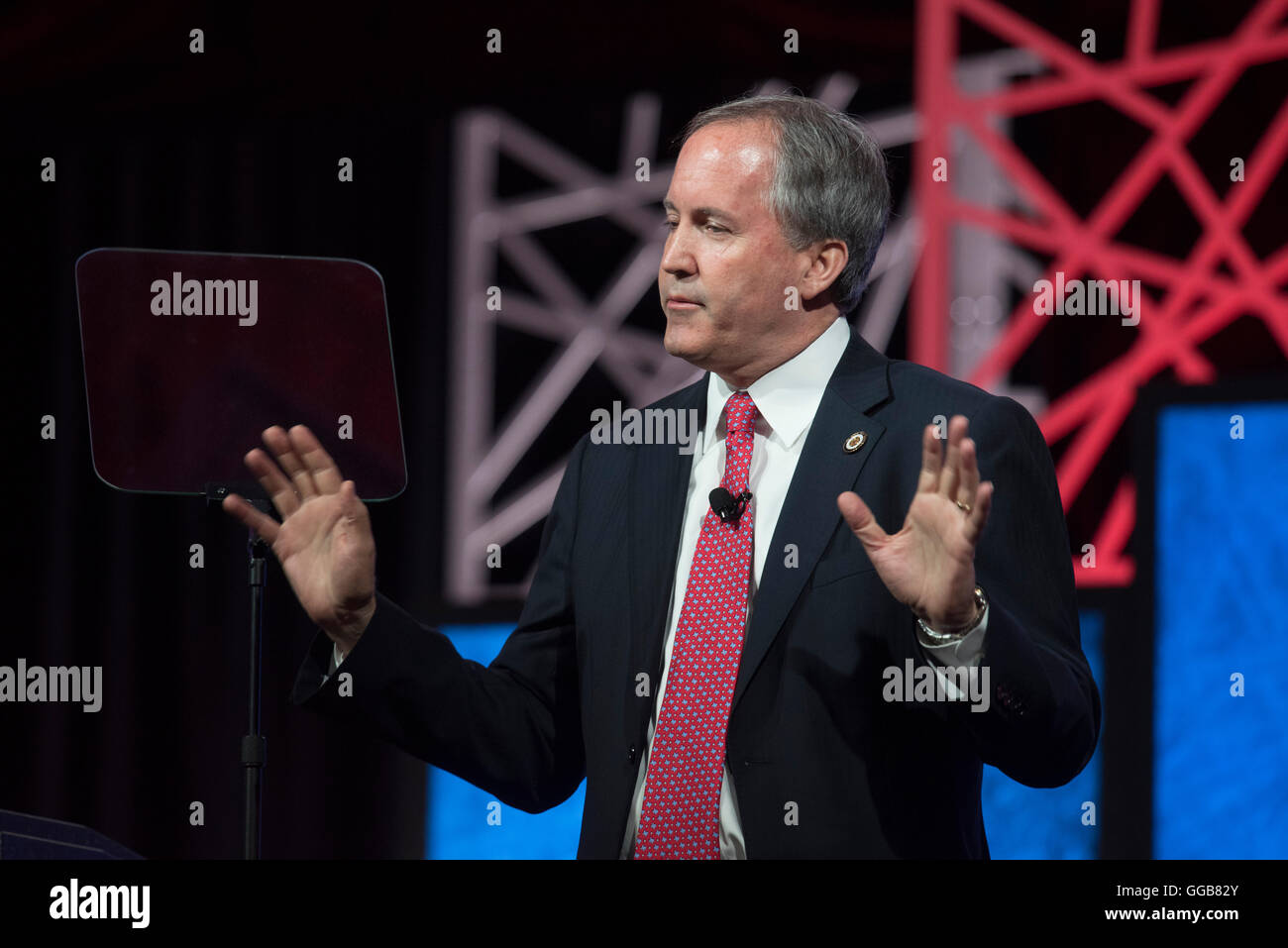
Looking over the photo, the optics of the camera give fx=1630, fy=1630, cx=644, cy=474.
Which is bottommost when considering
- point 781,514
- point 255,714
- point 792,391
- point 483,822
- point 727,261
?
point 483,822

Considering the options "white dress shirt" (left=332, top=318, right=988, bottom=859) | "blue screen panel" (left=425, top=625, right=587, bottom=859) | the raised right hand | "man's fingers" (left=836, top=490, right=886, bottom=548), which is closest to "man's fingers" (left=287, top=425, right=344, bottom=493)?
the raised right hand

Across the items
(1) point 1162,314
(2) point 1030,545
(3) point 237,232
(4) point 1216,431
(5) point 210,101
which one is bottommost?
(2) point 1030,545

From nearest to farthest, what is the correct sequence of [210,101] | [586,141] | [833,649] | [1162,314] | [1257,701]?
[833,649] < [1257,701] < [1162,314] < [210,101] < [586,141]

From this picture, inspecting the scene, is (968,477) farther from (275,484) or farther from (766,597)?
(275,484)

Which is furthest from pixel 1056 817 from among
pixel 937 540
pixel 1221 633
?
pixel 937 540

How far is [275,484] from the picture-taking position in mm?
1953

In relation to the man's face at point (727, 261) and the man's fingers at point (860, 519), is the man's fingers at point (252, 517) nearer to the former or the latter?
the man's face at point (727, 261)

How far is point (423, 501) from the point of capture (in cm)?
506

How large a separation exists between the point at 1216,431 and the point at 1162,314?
2.56 feet

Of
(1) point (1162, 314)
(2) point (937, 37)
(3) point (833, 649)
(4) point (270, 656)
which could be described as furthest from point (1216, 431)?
(4) point (270, 656)

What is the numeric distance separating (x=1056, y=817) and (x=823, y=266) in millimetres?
1703

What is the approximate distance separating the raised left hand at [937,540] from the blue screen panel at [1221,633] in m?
1.80

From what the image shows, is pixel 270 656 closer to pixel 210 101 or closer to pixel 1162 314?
pixel 210 101

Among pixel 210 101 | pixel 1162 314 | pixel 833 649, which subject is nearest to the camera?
pixel 833 649
